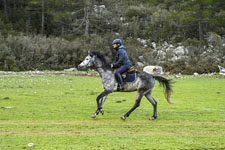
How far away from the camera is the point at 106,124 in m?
10.8

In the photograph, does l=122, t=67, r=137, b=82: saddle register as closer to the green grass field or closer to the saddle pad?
the saddle pad

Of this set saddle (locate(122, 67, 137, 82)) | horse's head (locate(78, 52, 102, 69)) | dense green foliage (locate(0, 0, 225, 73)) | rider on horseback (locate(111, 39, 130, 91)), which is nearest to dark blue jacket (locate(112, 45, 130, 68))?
rider on horseback (locate(111, 39, 130, 91))

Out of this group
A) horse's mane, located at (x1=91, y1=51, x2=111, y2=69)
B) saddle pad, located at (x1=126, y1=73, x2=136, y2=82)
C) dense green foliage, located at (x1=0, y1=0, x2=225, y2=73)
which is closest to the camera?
saddle pad, located at (x1=126, y1=73, x2=136, y2=82)

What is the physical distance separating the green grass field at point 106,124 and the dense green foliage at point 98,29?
20281 millimetres

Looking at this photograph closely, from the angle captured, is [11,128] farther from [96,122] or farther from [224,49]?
[224,49]

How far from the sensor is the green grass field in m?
8.23

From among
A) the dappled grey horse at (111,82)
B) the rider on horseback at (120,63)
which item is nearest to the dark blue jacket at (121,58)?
the rider on horseback at (120,63)

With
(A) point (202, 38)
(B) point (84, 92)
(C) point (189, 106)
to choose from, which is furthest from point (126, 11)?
(C) point (189, 106)

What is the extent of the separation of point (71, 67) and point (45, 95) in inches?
849

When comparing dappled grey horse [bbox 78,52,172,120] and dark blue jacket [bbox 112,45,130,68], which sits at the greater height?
dark blue jacket [bbox 112,45,130,68]

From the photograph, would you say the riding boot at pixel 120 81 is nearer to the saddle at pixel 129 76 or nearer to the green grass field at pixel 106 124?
the saddle at pixel 129 76

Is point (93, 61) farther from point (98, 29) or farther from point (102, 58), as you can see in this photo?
point (98, 29)

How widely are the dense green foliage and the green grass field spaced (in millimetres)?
20281

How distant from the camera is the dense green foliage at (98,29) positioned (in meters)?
37.0
